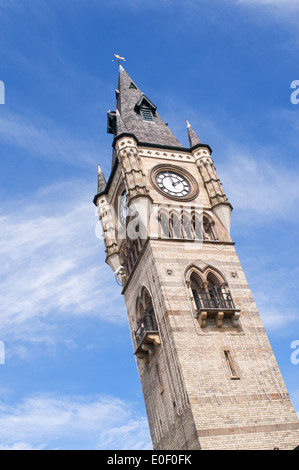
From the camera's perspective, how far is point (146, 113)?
135 feet


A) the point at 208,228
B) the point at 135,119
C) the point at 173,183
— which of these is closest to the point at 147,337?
the point at 208,228

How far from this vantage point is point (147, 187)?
3219 centimetres

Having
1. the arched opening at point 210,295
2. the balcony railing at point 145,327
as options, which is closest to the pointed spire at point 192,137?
the arched opening at point 210,295

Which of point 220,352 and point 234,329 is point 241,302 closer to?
point 234,329

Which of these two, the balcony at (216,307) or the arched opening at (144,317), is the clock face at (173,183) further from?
the balcony at (216,307)

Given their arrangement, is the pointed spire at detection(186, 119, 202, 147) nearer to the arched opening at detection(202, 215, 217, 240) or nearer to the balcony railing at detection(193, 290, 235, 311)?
the arched opening at detection(202, 215, 217, 240)

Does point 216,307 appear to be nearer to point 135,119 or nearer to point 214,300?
point 214,300

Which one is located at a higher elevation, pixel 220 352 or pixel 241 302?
pixel 241 302

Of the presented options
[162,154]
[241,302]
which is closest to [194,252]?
[241,302]

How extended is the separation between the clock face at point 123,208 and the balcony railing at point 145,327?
293 inches

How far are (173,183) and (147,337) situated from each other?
35.6ft

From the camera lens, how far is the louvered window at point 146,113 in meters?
40.7

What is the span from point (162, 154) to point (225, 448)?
19.7 m
